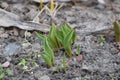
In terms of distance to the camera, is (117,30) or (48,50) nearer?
(48,50)

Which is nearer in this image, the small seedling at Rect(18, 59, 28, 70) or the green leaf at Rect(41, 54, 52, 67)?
the green leaf at Rect(41, 54, 52, 67)

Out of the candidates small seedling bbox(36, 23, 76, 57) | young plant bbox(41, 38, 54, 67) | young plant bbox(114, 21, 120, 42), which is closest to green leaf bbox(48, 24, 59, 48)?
small seedling bbox(36, 23, 76, 57)

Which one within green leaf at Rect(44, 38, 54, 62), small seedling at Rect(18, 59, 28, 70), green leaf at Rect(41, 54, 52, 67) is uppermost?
green leaf at Rect(44, 38, 54, 62)

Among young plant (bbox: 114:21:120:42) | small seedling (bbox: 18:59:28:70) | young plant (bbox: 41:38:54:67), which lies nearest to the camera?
young plant (bbox: 41:38:54:67)

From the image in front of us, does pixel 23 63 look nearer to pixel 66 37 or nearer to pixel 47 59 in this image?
pixel 47 59

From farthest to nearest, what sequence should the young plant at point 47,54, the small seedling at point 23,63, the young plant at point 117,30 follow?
1. the young plant at point 117,30
2. the small seedling at point 23,63
3. the young plant at point 47,54

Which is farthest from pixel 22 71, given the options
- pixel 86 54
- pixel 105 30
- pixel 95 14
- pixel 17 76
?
pixel 95 14

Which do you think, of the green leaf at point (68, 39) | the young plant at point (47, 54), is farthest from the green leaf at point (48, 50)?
the green leaf at point (68, 39)

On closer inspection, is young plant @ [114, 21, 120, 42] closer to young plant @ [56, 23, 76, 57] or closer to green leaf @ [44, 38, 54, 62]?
young plant @ [56, 23, 76, 57]

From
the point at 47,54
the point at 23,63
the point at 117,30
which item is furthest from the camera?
the point at 117,30

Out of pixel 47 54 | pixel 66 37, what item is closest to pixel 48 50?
pixel 47 54

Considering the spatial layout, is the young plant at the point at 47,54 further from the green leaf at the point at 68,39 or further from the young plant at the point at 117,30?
the young plant at the point at 117,30
